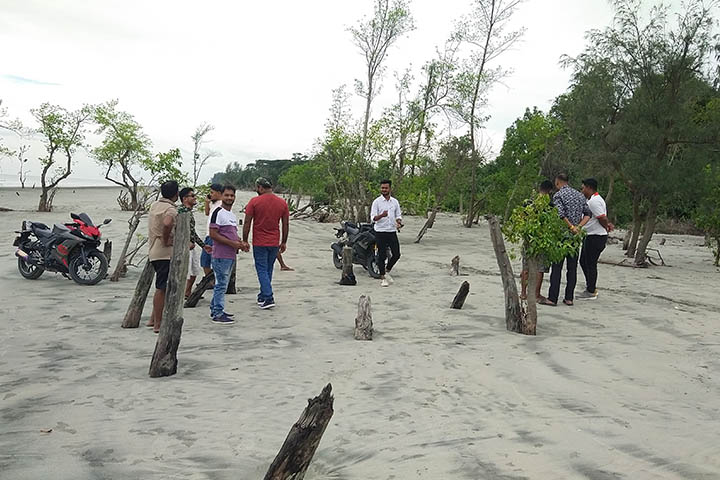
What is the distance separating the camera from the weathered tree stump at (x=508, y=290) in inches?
263

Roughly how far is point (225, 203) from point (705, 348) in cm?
564

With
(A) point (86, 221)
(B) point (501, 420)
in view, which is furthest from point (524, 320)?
(A) point (86, 221)

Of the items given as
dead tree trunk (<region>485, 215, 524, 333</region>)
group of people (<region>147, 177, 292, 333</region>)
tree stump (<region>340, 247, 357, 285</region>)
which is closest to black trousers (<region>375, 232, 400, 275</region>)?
tree stump (<region>340, 247, 357, 285</region>)

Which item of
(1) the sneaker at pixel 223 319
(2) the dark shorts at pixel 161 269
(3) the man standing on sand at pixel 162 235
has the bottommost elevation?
(1) the sneaker at pixel 223 319

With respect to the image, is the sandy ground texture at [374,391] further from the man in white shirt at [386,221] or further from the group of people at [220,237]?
the man in white shirt at [386,221]

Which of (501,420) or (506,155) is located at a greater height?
(506,155)

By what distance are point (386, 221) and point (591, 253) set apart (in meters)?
3.26

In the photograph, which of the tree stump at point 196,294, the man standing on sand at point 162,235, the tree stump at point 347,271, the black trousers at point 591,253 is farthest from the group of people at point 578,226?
the man standing on sand at point 162,235

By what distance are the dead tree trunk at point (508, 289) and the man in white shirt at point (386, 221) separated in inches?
121

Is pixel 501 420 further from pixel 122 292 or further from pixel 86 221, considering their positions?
pixel 86 221

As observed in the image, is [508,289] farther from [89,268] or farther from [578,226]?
[89,268]

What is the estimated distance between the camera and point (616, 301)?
8805mm

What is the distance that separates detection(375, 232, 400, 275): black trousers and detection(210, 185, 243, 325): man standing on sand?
3542 millimetres

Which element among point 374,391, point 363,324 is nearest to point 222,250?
point 363,324
